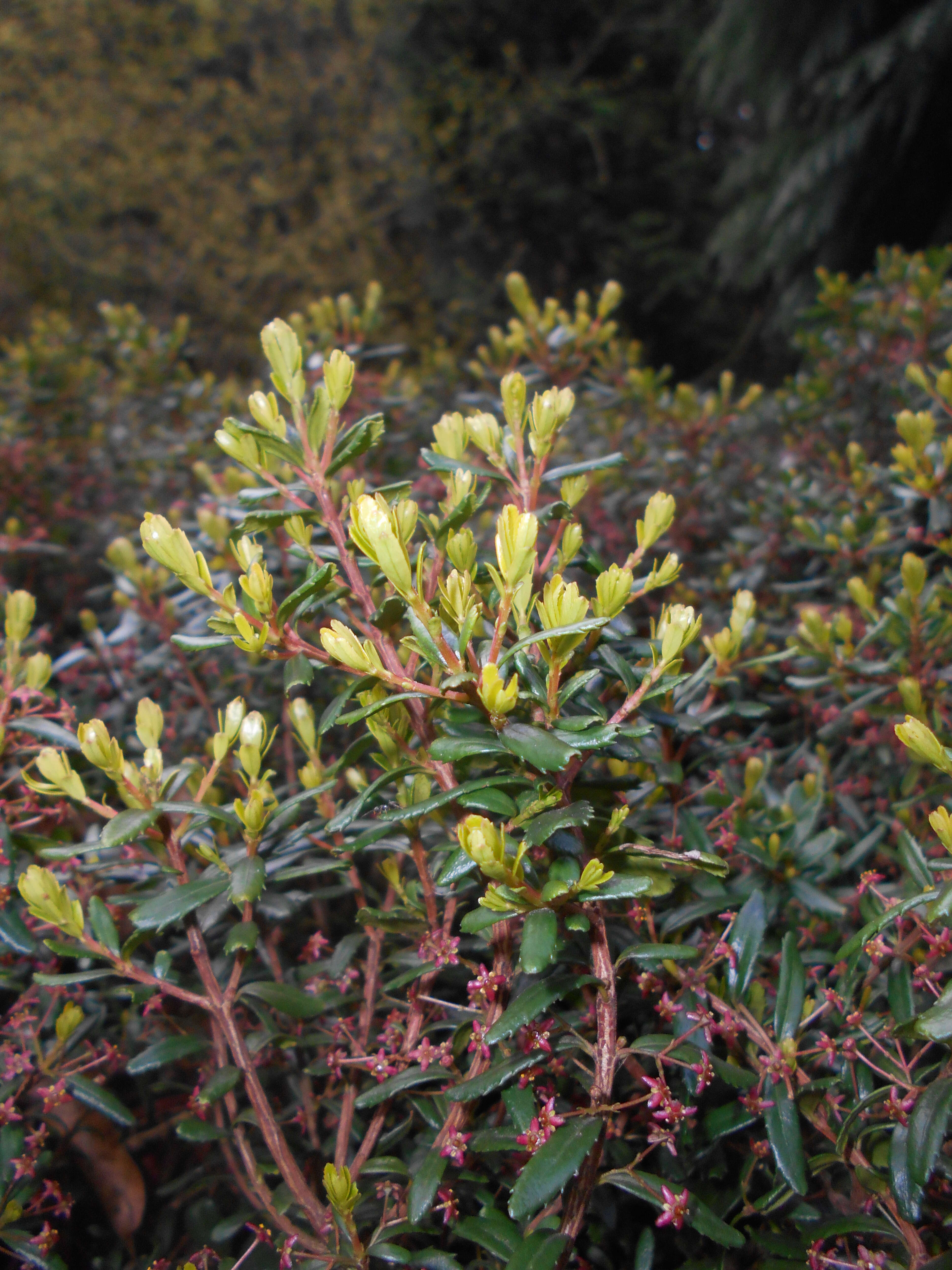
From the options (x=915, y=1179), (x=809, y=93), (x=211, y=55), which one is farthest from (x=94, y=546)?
(x=211, y=55)

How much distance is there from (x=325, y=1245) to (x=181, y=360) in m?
3.29

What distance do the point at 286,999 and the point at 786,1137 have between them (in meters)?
0.55

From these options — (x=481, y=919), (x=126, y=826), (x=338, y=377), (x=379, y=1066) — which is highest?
(x=338, y=377)

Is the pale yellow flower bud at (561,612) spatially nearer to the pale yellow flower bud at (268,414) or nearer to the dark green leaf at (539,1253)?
the pale yellow flower bud at (268,414)

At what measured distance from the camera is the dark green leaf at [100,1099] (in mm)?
885

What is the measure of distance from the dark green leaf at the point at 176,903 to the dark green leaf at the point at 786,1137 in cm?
61

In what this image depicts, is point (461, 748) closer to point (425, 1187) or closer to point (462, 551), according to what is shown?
point (462, 551)

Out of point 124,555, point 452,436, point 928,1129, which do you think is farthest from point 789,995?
point 124,555

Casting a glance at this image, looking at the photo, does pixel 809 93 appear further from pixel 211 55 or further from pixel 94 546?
pixel 211 55

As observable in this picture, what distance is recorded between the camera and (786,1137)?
2.42ft

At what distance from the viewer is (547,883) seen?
2.14 ft

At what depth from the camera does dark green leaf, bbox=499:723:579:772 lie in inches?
24.8

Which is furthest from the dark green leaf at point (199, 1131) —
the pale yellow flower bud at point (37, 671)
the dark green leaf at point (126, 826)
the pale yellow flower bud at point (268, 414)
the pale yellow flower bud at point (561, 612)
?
the pale yellow flower bud at point (268, 414)

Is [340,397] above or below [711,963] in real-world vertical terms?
above
